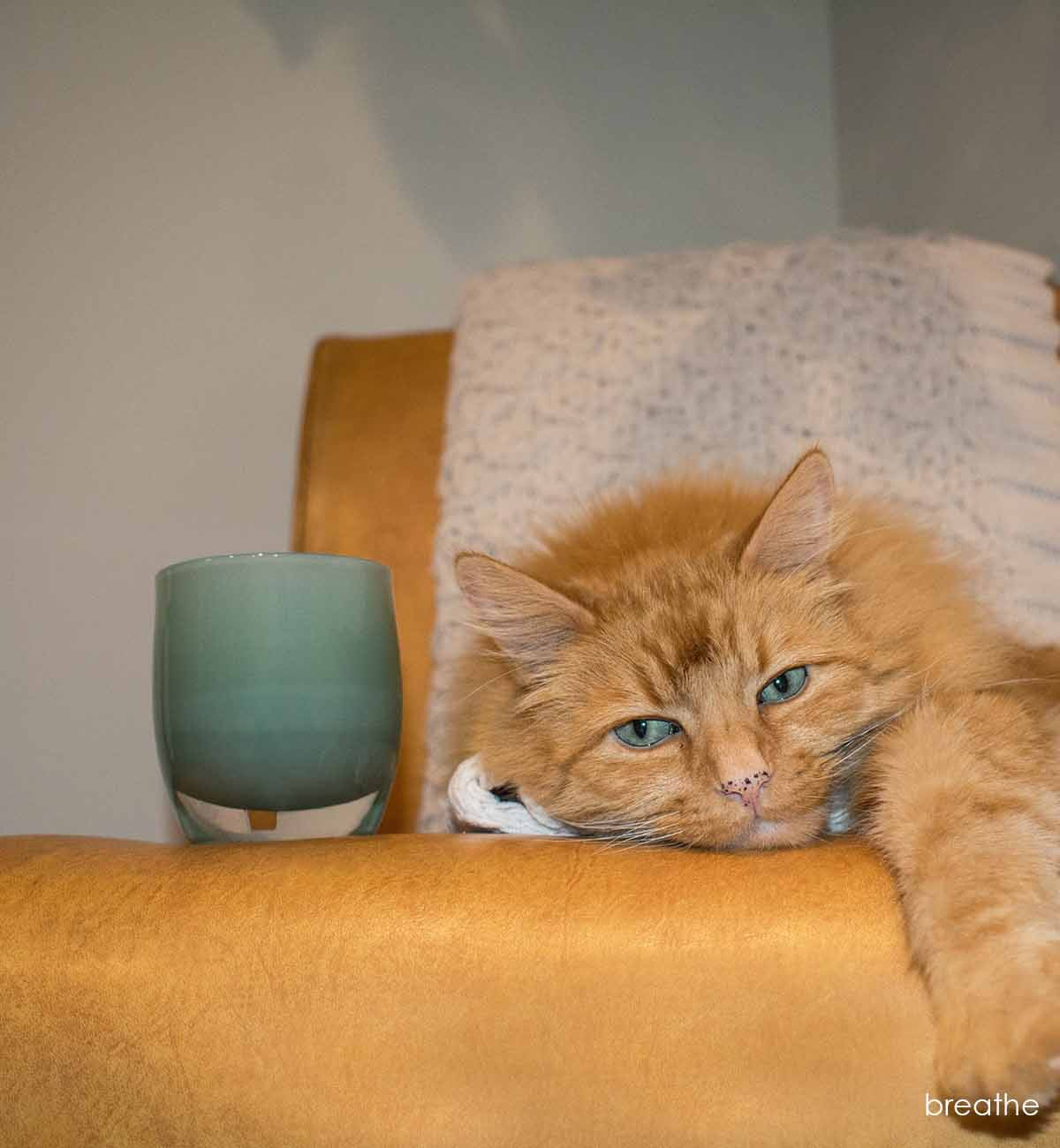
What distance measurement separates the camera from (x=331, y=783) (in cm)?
130

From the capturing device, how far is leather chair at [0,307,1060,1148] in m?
0.79

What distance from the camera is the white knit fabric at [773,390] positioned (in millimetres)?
1890

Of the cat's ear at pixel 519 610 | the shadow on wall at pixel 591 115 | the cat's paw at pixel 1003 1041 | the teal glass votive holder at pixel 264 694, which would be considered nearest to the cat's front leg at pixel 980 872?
the cat's paw at pixel 1003 1041

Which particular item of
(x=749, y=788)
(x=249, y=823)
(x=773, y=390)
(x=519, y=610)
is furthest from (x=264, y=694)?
(x=773, y=390)

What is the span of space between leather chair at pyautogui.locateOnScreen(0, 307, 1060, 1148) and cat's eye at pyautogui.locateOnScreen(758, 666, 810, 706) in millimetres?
310

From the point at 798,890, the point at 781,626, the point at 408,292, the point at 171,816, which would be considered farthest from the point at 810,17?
the point at 798,890

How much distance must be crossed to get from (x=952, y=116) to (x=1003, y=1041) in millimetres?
2371

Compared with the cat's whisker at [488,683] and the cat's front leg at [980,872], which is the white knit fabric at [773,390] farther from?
the cat's front leg at [980,872]

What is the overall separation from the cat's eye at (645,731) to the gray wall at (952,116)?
1492 mm

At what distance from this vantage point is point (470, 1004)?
0.83 meters

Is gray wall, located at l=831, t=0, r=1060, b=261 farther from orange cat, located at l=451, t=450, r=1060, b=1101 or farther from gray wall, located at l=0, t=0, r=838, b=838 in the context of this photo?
orange cat, located at l=451, t=450, r=1060, b=1101

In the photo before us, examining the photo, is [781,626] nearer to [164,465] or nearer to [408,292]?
[164,465]

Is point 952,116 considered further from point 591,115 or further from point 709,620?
point 709,620

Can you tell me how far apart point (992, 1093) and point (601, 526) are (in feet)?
3.36
